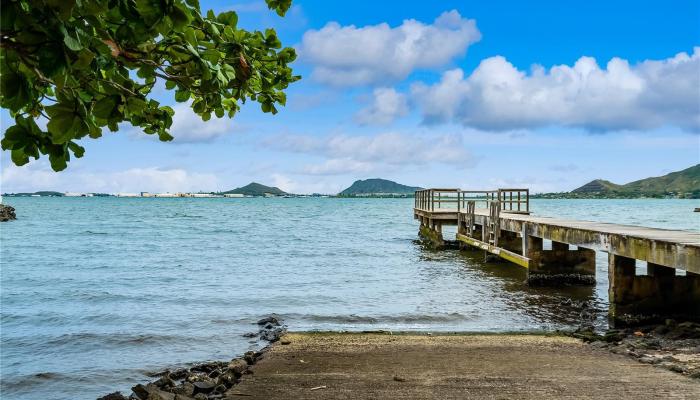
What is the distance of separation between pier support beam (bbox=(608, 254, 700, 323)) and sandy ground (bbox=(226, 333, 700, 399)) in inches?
73.9

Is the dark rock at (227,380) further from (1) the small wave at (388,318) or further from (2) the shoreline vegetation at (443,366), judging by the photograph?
(1) the small wave at (388,318)

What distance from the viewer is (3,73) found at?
2.42 m

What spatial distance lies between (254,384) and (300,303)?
8.09 meters

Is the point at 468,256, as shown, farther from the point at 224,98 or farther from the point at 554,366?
the point at 224,98

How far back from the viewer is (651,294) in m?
11.0

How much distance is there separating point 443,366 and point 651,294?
17.8 feet

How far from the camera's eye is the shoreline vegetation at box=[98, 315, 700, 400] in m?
6.84

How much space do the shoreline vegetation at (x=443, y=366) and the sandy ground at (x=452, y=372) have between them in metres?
0.01

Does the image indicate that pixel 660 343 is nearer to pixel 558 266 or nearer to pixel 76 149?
pixel 558 266

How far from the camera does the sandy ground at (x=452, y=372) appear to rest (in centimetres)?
665

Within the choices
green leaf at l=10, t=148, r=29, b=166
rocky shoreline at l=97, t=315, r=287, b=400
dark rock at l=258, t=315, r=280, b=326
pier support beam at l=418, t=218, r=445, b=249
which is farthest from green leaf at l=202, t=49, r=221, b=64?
pier support beam at l=418, t=218, r=445, b=249

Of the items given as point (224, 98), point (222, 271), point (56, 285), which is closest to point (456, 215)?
point (222, 271)

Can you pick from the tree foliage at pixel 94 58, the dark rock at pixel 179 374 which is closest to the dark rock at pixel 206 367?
the dark rock at pixel 179 374

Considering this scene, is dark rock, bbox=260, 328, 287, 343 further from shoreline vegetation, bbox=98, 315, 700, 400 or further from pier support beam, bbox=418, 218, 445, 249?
pier support beam, bbox=418, 218, 445, 249
